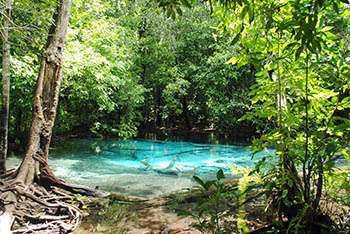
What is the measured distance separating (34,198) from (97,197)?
2.77ft

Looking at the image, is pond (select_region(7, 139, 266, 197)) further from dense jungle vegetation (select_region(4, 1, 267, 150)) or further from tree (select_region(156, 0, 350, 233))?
dense jungle vegetation (select_region(4, 1, 267, 150))

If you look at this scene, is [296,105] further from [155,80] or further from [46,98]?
[155,80]

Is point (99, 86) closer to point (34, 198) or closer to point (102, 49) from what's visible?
point (102, 49)

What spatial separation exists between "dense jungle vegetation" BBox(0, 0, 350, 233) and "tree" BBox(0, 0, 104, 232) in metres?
0.02

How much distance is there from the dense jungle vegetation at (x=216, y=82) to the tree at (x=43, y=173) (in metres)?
0.02

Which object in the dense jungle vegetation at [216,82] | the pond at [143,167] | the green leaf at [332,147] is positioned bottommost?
the pond at [143,167]

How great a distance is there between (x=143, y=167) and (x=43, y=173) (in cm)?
384

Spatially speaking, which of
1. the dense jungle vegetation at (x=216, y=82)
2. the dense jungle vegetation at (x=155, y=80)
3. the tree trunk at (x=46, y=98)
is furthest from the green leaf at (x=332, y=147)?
the dense jungle vegetation at (x=155, y=80)

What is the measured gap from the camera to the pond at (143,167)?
4957 millimetres

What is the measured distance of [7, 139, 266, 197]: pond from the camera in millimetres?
4957

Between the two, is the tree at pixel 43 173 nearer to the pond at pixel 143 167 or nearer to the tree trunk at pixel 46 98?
the tree trunk at pixel 46 98

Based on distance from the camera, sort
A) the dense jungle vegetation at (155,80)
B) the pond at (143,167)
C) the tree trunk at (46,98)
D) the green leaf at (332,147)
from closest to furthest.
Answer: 1. the green leaf at (332,147)
2. the tree trunk at (46,98)
3. the pond at (143,167)
4. the dense jungle vegetation at (155,80)

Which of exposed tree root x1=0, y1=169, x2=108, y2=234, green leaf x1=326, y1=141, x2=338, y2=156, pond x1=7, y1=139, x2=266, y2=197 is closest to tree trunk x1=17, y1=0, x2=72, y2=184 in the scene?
exposed tree root x1=0, y1=169, x2=108, y2=234

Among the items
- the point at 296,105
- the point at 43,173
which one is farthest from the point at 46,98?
the point at 296,105
